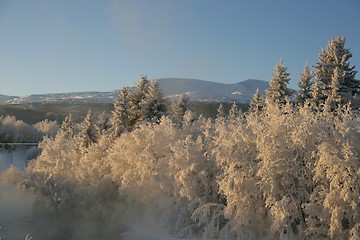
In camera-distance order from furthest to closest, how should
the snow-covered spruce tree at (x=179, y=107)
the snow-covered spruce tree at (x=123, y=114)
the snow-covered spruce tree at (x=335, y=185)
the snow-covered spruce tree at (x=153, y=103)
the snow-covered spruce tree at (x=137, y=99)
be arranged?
the snow-covered spruce tree at (x=179, y=107), the snow-covered spruce tree at (x=137, y=99), the snow-covered spruce tree at (x=123, y=114), the snow-covered spruce tree at (x=153, y=103), the snow-covered spruce tree at (x=335, y=185)

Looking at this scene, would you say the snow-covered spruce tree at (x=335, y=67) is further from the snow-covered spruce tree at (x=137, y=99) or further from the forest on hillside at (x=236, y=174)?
the snow-covered spruce tree at (x=137, y=99)

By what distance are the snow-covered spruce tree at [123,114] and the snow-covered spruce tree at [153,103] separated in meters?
2.32

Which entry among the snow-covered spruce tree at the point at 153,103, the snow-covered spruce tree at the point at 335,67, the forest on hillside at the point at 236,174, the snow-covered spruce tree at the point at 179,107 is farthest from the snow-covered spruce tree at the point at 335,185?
the snow-covered spruce tree at the point at 179,107

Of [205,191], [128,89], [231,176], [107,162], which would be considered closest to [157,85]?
[128,89]

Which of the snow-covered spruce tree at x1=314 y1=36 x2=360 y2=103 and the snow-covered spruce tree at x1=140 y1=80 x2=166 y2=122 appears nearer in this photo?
the snow-covered spruce tree at x1=314 y1=36 x2=360 y2=103

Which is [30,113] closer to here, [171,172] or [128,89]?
[128,89]

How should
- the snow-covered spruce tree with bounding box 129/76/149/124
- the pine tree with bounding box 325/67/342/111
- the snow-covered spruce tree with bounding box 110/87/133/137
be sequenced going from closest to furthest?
the pine tree with bounding box 325/67/342/111
the snow-covered spruce tree with bounding box 110/87/133/137
the snow-covered spruce tree with bounding box 129/76/149/124

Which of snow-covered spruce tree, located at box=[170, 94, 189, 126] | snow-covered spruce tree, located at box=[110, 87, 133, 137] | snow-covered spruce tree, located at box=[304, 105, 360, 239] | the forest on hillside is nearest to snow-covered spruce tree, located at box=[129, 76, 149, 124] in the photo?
snow-covered spruce tree, located at box=[110, 87, 133, 137]

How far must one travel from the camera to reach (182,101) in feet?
150

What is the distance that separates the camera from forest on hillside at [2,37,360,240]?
1698 centimetres

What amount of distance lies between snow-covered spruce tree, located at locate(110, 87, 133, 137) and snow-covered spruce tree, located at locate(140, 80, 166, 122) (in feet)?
7.60

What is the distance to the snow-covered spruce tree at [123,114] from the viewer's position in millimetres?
41219

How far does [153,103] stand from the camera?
40.2 m

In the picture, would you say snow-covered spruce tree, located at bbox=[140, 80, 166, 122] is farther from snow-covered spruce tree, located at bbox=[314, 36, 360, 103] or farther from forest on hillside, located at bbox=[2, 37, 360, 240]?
snow-covered spruce tree, located at bbox=[314, 36, 360, 103]
